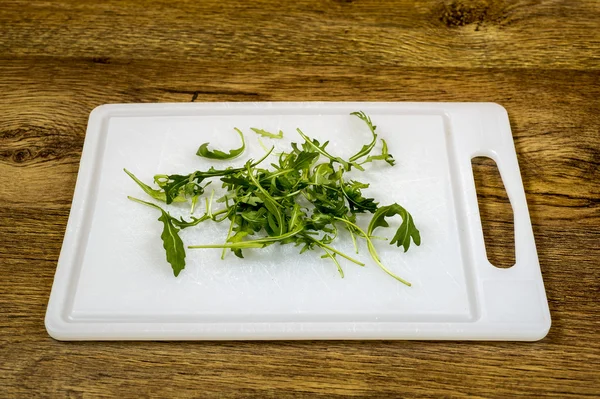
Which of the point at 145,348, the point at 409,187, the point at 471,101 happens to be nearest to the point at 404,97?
the point at 471,101

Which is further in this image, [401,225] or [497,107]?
[497,107]

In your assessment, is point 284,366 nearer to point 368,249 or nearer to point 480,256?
point 368,249

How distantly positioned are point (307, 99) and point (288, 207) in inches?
16.0

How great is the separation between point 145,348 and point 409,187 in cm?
63

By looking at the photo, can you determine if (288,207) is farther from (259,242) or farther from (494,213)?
(494,213)

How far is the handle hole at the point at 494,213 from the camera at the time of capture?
1319 millimetres

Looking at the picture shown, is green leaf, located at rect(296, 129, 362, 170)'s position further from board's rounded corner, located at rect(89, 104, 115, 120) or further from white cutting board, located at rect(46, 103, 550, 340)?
board's rounded corner, located at rect(89, 104, 115, 120)

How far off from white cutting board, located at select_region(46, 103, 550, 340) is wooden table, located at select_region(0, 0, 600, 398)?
48mm

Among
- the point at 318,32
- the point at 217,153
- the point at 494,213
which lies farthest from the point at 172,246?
the point at 318,32

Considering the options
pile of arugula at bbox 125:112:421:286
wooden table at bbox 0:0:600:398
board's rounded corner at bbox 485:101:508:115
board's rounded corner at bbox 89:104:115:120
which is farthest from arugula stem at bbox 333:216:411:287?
board's rounded corner at bbox 89:104:115:120

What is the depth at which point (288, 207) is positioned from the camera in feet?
4.12

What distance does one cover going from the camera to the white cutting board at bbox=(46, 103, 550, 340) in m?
1.20

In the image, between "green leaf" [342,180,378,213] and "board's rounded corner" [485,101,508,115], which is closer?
"green leaf" [342,180,378,213]

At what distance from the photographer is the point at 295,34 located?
172cm
